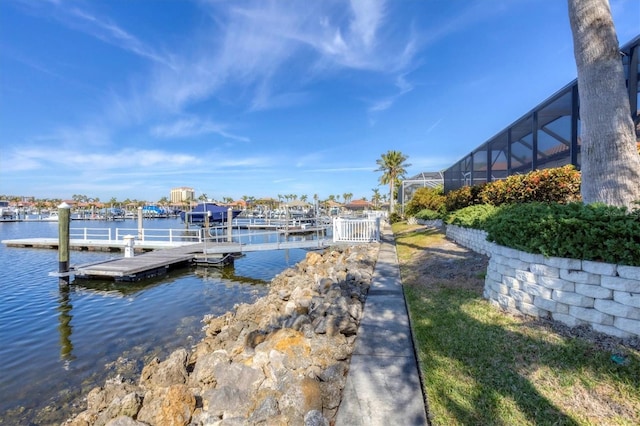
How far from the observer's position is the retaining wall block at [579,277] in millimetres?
3517

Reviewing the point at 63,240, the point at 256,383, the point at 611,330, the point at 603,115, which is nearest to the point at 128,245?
the point at 63,240

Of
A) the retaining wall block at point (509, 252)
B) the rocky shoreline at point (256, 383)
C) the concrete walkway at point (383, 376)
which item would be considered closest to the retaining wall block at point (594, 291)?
the retaining wall block at point (509, 252)

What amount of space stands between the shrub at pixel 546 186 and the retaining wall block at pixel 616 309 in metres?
4.34

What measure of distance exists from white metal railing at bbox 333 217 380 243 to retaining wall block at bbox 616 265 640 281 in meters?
10.2

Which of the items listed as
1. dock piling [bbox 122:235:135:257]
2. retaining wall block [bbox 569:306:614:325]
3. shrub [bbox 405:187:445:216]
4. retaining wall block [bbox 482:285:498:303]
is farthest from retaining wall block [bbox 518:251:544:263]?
shrub [bbox 405:187:445:216]

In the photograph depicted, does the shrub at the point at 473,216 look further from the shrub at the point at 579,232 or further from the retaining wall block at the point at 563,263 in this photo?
the retaining wall block at the point at 563,263

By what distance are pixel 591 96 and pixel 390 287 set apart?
14.9 feet

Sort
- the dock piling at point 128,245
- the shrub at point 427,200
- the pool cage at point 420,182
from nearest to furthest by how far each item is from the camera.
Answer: the dock piling at point 128,245
the shrub at point 427,200
the pool cage at point 420,182

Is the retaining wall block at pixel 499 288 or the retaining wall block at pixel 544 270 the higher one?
the retaining wall block at pixel 544 270

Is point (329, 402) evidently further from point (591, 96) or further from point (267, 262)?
point (267, 262)

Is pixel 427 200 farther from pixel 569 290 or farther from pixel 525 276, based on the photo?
pixel 569 290

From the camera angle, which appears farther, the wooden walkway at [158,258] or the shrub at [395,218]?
the shrub at [395,218]

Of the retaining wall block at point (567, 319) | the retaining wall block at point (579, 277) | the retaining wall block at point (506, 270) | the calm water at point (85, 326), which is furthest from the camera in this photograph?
the calm water at point (85, 326)

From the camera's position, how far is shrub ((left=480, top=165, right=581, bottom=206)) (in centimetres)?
682
